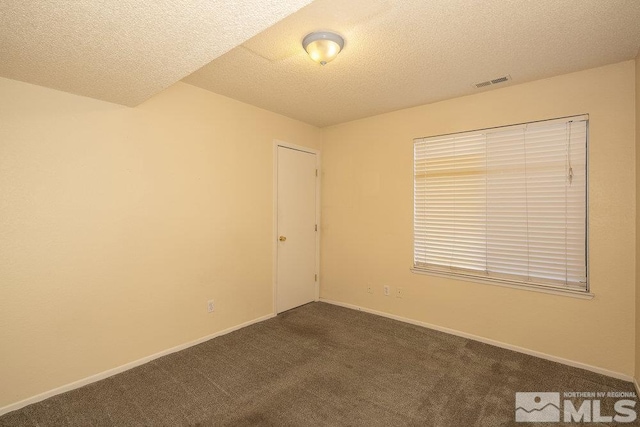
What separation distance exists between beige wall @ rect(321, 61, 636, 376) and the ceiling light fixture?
1733 mm

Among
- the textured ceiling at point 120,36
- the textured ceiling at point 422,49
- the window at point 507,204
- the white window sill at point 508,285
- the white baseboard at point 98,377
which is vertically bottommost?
the white baseboard at point 98,377

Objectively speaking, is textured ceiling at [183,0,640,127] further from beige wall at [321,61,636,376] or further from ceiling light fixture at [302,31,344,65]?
beige wall at [321,61,636,376]

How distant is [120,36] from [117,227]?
1557 millimetres

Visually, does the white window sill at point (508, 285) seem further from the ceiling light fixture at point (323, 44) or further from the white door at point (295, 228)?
the ceiling light fixture at point (323, 44)

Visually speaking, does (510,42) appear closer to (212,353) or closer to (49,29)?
(49,29)

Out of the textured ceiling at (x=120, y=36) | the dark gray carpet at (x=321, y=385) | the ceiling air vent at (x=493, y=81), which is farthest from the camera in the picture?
the ceiling air vent at (x=493, y=81)

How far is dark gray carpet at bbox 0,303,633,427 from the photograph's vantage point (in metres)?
1.98

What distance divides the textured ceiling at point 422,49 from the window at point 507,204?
561 millimetres

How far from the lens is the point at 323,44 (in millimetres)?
2070

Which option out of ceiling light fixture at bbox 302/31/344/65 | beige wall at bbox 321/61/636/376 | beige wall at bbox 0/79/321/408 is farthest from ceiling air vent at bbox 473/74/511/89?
beige wall at bbox 0/79/321/408

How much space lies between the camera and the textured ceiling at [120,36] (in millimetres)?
1340

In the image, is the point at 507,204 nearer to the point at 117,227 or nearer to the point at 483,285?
the point at 483,285

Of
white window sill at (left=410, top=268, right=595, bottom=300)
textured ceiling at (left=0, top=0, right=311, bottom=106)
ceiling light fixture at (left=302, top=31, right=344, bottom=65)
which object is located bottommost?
white window sill at (left=410, top=268, right=595, bottom=300)

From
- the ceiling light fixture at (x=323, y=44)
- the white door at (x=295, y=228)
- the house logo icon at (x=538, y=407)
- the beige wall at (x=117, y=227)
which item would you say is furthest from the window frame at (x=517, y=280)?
the beige wall at (x=117, y=227)
